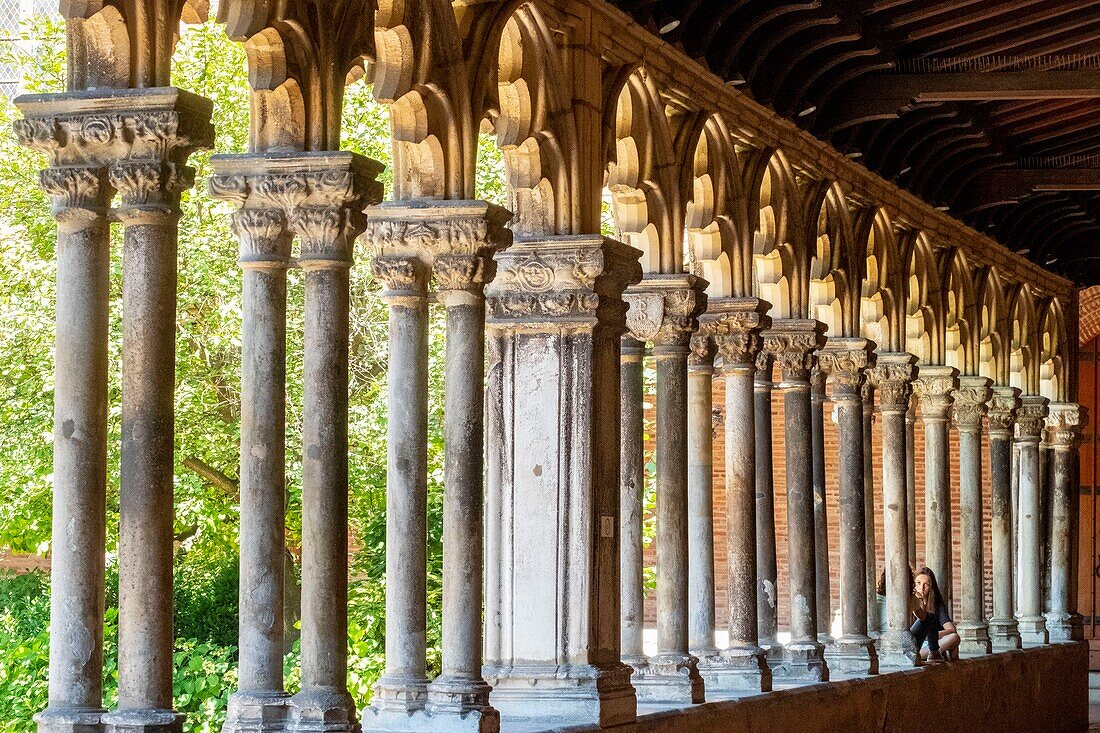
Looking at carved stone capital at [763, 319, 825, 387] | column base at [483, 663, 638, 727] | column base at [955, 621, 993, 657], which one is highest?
carved stone capital at [763, 319, 825, 387]

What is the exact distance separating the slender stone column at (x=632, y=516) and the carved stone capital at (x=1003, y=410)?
8.28 meters

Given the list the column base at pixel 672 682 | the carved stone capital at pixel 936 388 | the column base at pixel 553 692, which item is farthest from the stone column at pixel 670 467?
the carved stone capital at pixel 936 388

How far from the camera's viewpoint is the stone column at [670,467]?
10.2 meters

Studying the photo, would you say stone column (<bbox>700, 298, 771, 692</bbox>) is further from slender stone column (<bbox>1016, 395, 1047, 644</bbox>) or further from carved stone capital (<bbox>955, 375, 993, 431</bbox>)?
slender stone column (<bbox>1016, 395, 1047, 644</bbox>)

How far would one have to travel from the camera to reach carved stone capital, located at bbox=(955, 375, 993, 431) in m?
17.2

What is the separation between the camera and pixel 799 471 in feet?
42.0

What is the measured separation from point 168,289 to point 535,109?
10.00 feet

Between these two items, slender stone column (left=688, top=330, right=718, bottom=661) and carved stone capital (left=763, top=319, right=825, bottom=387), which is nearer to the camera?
slender stone column (left=688, top=330, right=718, bottom=661)

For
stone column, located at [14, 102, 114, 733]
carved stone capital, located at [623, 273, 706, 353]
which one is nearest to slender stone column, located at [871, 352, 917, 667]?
carved stone capital, located at [623, 273, 706, 353]

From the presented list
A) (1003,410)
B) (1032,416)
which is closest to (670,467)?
(1003,410)

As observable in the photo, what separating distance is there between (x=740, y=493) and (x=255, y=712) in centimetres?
532

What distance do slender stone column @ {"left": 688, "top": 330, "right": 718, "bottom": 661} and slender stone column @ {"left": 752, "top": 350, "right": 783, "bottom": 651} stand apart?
2.87 ft

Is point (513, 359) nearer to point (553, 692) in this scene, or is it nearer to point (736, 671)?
point (553, 692)

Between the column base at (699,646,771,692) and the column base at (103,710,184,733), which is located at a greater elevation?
the column base at (103,710,184,733)
